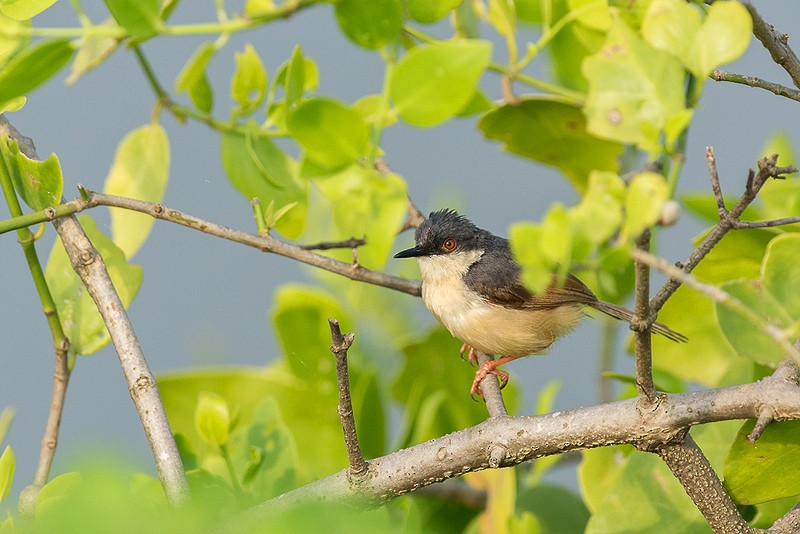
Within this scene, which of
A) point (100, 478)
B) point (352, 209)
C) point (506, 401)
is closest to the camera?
point (100, 478)

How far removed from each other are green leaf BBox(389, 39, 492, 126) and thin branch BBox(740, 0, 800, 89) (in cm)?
48

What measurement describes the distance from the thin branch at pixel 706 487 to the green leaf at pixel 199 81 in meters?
1.12

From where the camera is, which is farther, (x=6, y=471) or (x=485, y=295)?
(x=485, y=295)

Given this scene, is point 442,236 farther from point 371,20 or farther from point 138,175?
point 371,20

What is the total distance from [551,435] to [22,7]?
3.65 feet

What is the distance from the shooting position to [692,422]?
4.64 feet

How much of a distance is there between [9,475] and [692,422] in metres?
1.09

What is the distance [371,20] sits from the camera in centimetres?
143

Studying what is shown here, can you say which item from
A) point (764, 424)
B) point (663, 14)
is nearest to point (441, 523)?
point (764, 424)

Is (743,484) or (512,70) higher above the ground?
(512,70)

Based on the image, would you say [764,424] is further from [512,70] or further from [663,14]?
[512,70]

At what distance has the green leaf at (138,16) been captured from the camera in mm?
1413

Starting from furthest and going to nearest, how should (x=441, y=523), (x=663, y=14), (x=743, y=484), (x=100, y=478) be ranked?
(x=441, y=523) → (x=743, y=484) → (x=663, y=14) → (x=100, y=478)

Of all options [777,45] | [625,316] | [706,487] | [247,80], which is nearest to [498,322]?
[625,316]
